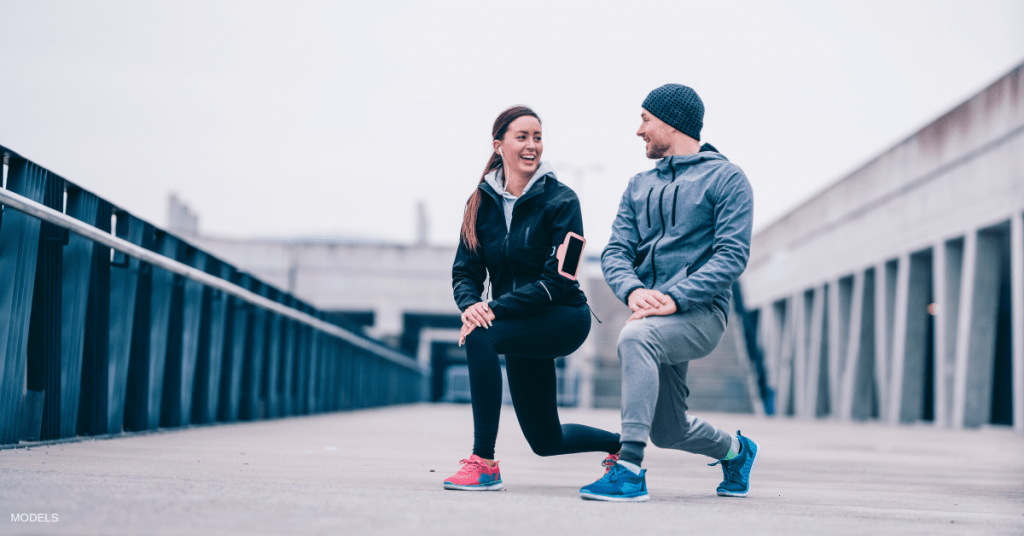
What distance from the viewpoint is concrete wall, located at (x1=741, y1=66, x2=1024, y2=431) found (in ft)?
53.8

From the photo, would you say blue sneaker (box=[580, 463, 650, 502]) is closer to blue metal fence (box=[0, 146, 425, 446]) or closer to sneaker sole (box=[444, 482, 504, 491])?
sneaker sole (box=[444, 482, 504, 491])

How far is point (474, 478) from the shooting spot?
4.20 metres

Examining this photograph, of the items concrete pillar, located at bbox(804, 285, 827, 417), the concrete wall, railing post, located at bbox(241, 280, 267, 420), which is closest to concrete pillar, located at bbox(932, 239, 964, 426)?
the concrete wall

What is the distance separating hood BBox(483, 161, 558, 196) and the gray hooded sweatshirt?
34cm

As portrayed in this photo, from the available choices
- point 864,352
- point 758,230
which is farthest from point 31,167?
point 758,230

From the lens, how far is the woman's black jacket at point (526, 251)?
432 centimetres

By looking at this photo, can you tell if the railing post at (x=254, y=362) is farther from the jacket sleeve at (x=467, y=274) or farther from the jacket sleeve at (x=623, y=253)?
the jacket sleeve at (x=623, y=253)

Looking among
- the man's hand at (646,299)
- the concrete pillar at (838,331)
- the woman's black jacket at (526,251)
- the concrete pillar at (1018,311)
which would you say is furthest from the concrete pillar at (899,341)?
the man's hand at (646,299)

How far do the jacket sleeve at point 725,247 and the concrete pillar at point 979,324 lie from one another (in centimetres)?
1405

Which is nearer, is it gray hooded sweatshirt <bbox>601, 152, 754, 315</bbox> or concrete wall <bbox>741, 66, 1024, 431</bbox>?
gray hooded sweatshirt <bbox>601, 152, 754, 315</bbox>

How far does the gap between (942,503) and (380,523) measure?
2.61 metres

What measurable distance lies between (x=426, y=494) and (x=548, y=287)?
0.95 metres

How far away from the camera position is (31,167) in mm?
5422

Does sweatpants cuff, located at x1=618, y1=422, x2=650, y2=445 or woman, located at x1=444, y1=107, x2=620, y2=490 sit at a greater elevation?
woman, located at x1=444, y1=107, x2=620, y2=490
